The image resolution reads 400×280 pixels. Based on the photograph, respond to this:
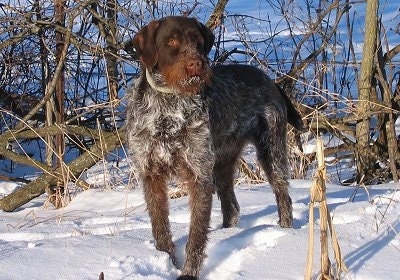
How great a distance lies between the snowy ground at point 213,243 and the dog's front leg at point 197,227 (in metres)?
0.09

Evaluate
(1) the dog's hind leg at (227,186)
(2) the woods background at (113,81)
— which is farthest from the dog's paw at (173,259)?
(2) the woods background at (113,81)

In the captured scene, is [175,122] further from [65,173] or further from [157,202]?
[65,173]

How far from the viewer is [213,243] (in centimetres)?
502

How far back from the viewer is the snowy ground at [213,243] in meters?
4.44

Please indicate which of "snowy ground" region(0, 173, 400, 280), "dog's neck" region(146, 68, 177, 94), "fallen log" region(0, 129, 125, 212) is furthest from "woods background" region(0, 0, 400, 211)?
"dog's neck" region(146, 68, 177, 94)

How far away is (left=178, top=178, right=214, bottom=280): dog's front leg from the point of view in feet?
15.2

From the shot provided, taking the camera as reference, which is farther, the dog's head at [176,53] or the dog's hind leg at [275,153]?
the dog's hind leg at [275,153]

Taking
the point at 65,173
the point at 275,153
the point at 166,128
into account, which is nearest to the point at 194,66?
the point at 166,128

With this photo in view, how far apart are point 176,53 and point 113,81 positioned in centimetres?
323

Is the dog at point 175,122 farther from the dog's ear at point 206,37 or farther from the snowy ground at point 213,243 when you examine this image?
the snowy ground at point 213,243

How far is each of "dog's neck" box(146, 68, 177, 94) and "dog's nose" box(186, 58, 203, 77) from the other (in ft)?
0.76

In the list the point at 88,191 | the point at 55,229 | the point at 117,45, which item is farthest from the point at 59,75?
the point at 55,229

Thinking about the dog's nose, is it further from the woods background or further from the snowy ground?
the woods background

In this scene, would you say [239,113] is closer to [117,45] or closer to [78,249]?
[78,249]
